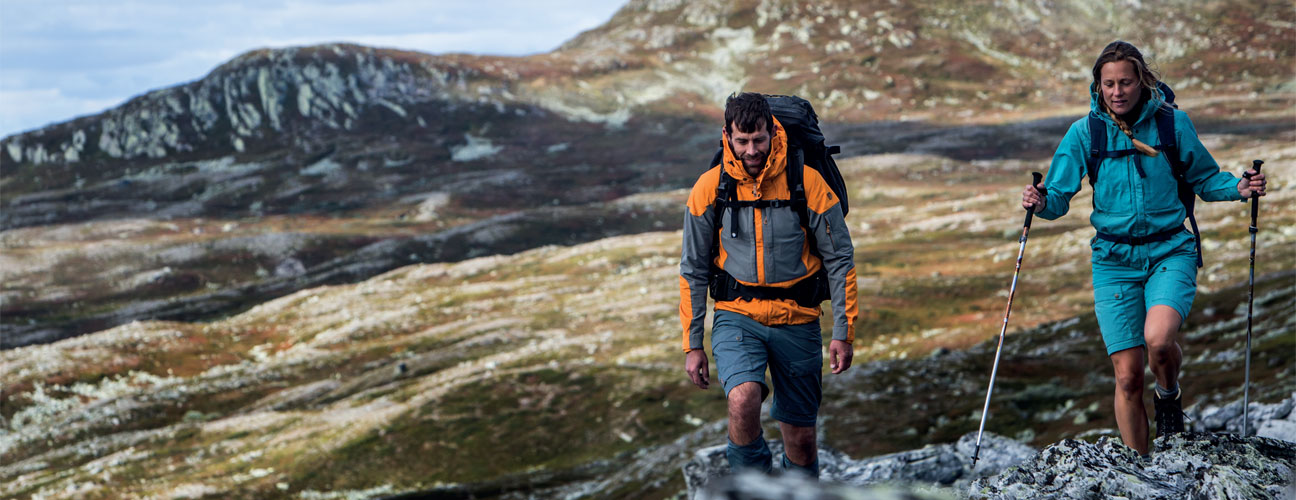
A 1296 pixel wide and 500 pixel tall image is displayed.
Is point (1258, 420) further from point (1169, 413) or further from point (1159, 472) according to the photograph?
point (1159, 472)

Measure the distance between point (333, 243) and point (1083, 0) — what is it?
17167cm

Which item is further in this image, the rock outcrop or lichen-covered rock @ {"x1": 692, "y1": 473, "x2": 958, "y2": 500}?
the rock outcrop

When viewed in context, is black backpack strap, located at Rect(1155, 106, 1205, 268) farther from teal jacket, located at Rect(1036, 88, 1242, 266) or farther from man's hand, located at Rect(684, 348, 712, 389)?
man's hand, located at Rect(684, 348, 712, 389)

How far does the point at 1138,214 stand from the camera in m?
9.05

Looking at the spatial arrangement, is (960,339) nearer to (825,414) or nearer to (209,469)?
(825,414)

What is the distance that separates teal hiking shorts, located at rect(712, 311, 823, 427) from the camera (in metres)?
9.38

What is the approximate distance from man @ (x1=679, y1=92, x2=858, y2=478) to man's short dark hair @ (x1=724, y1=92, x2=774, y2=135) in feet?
0.03

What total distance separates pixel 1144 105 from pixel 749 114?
4031mm

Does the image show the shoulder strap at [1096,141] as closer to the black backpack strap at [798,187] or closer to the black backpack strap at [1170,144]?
the black backpack strap at [1170,144]

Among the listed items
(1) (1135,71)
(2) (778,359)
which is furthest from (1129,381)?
(2) (778,359)

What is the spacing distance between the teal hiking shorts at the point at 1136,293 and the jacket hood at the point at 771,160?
349 centimetres

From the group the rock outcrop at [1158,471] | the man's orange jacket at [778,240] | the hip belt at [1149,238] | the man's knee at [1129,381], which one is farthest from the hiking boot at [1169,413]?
the man's orange jacket at [778,240]

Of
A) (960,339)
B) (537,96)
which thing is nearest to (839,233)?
(960,339)

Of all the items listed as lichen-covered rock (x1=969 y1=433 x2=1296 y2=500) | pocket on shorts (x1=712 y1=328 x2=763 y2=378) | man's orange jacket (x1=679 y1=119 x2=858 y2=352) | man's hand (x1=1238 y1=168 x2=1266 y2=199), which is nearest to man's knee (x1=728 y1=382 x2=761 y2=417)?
pocket on shorts (x1=712 y1=328 x2=763 y2=378)
